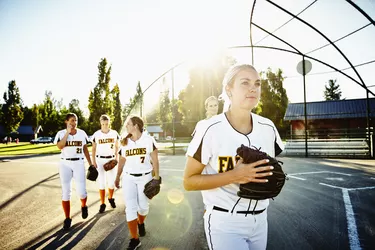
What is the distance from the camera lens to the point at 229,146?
6.00 ft

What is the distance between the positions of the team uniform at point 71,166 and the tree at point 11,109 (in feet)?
183

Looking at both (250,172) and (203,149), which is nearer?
(250,172)

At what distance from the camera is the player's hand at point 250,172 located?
5.22ft

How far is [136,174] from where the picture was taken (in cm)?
420

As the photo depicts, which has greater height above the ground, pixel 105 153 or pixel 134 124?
pixel 134 124

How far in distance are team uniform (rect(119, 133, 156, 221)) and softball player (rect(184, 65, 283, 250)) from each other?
251cm

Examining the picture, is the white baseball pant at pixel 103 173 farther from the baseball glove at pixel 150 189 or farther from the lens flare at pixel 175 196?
the baseball glove at pixel 150 189

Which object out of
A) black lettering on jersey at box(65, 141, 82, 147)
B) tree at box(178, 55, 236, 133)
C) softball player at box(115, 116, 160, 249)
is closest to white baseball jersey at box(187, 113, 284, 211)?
softball player at box(115, 116, 160, 249)

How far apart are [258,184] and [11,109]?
61197 millimetres

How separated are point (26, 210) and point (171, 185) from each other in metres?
4.73

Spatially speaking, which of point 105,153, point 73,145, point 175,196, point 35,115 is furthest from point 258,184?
point 35,115

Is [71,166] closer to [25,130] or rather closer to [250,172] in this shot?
[250,172]

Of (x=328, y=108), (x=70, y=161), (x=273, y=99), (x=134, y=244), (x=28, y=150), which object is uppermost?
(x=273, y=99)

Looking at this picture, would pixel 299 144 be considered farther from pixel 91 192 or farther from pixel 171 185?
pixel 91 192
